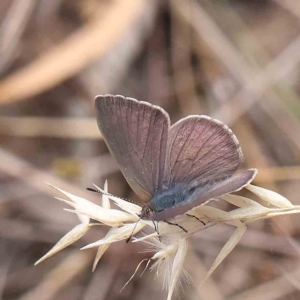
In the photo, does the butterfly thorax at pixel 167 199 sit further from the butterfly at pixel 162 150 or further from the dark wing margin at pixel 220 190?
the dark wing margin at pixel 220 190

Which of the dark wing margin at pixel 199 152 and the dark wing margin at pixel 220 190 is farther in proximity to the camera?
the dark wing margin at pixel 199 152

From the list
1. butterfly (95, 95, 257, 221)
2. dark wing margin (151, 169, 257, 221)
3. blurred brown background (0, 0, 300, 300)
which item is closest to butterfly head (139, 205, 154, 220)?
butterfly (95, 95, 257, 221)

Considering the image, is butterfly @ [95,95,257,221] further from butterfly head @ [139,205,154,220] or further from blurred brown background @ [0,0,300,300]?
blurred brown background @ [0,0,300,300]

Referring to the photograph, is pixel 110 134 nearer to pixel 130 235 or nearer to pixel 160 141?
pixel 160 141

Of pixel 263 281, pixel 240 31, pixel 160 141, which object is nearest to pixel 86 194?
pixel 263 281

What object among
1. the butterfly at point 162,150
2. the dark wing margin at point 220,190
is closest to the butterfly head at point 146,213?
the butterfly at point 162,150

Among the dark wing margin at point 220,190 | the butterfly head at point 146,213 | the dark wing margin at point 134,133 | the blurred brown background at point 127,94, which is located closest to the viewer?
the dark wing margin at point 220,190

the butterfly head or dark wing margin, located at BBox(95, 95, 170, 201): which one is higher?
dark wing margin, located at BBox(95, 95, 170, 201)
